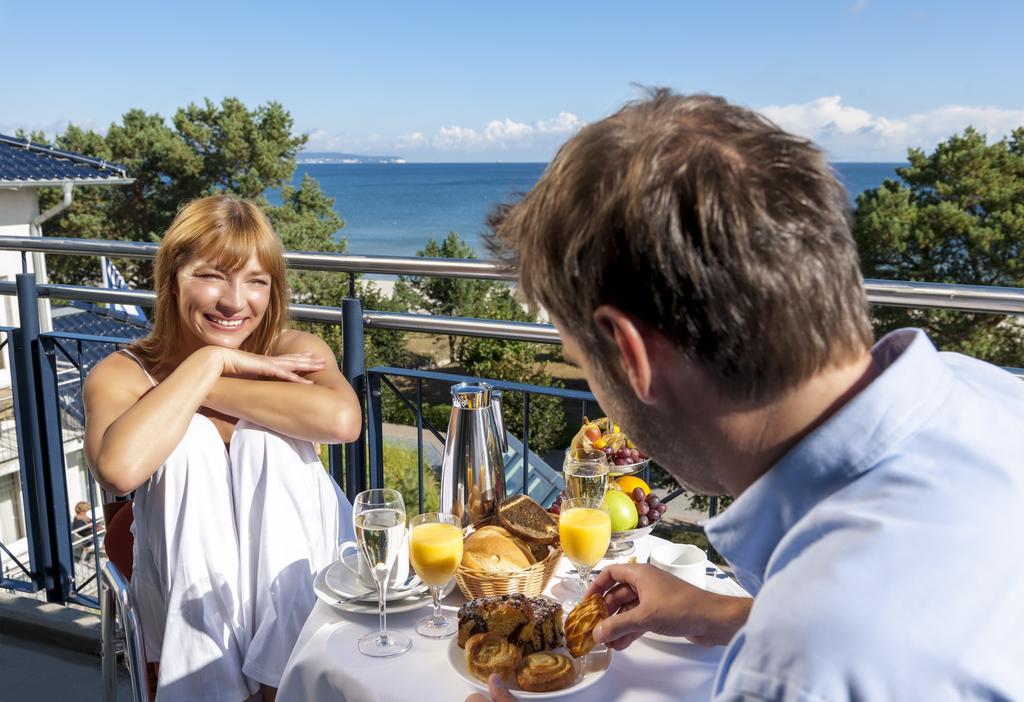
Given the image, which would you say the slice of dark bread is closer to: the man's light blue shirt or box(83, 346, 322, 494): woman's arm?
the man's light blue shirt

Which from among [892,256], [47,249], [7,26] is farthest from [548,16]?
[47,249]

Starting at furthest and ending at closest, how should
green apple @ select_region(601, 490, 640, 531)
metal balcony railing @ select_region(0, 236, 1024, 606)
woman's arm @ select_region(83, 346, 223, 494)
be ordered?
metal balcony railing @ select_region(0, 236, 1024, 606)
woman's arm @ select_region(83, 346, 223, 494)
green apple @ select_region(601, 490, 640, 531)

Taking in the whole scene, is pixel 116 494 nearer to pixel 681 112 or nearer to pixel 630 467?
pixel 630 467

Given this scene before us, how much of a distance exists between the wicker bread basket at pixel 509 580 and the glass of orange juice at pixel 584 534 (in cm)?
4

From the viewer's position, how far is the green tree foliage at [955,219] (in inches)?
712

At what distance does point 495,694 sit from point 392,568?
37 cm

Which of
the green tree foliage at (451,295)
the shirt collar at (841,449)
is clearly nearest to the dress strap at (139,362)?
the shirt collar at (841,449)

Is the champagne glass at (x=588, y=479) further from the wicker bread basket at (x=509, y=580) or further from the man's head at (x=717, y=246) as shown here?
the man's head at (x=717, y=246)

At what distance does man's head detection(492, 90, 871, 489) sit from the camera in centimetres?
74

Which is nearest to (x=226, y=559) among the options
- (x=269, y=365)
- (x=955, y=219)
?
(x=269, y=365)

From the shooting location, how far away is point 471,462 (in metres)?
1.61

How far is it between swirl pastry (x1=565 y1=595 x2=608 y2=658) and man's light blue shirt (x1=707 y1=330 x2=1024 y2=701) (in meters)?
Answer: 0.48

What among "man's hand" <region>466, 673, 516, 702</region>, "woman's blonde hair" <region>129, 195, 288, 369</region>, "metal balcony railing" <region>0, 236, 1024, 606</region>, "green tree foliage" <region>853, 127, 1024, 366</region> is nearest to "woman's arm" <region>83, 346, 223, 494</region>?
"woman's blonde hair" <region>129, 195, 288, 369</region>

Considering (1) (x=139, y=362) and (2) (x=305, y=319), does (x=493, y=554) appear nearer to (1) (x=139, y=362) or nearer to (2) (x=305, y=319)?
(1) (x=139, y=362)
